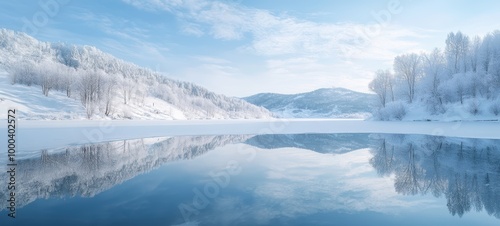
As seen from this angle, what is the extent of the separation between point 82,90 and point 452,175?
76.9m

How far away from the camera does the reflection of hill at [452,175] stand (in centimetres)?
724

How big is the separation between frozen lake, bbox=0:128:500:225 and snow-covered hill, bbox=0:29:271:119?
52649 millimetres

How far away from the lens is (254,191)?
8.43 m

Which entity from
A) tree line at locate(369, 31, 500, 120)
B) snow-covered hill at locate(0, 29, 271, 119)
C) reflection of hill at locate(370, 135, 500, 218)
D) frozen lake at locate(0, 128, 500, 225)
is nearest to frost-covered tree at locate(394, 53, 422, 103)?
tree line at locate(369, 31, 500, 120)

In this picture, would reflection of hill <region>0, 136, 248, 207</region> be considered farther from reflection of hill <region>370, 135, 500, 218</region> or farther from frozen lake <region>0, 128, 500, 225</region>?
reflection of hill <region>370, 135, 500, 218</region>

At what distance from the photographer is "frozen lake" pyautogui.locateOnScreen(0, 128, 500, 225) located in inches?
245

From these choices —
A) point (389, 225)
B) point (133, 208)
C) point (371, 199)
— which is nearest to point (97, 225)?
point (133, 208)

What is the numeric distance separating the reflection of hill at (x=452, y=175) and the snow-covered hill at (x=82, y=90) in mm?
60797

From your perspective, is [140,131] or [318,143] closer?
[318,143]

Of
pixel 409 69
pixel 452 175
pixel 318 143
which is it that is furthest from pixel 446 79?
pixel 452 175

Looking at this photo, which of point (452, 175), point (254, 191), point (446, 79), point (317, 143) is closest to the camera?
point (254, 191)

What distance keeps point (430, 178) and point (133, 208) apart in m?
10.0

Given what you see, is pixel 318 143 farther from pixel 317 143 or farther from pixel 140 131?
pixel 140 131

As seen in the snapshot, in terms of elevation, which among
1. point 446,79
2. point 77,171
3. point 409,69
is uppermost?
point 409,69
